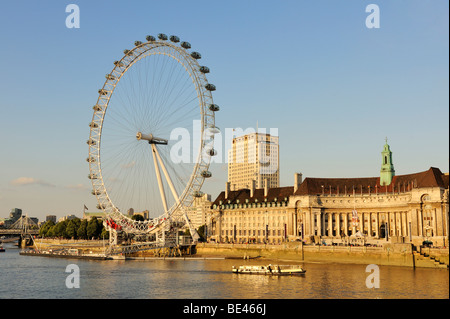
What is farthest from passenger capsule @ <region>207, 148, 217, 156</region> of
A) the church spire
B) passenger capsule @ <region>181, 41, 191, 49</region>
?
the church spire

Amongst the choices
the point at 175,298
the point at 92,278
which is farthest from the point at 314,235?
the point at 175,298

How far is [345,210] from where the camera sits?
13800 cm

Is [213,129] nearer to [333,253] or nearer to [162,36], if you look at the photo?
[162,36]

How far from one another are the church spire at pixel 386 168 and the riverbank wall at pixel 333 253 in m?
37.9

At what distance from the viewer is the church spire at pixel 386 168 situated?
447ft

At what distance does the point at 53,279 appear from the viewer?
251ft

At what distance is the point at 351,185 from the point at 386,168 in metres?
10.1

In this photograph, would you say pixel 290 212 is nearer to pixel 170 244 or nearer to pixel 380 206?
pixel 380 206

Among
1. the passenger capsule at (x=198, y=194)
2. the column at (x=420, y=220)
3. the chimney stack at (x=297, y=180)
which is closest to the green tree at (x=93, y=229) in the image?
the chimney stack at (x=297, y=180)

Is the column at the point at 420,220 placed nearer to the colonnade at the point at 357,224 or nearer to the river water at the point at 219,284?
the colonnade at the point at 357,224

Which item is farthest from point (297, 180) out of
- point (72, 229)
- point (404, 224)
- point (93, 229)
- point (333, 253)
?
point (72, 229)

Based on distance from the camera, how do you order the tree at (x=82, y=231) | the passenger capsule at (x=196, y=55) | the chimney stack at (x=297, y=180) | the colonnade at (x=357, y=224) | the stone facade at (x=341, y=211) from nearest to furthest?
the passenger capsule at (x=196, y=55) < the stone facade at (x=341, y=211) < the colonnade at (x=357, y=224) < the chimney stack at (x=297, y=180) < the tree at (x=82, y=231)

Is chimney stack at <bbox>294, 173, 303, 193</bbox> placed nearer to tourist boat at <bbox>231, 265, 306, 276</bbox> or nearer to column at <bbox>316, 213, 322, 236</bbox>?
column at <bbox>316, 213, 322, 236</bbox>

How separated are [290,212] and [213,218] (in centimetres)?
3295
